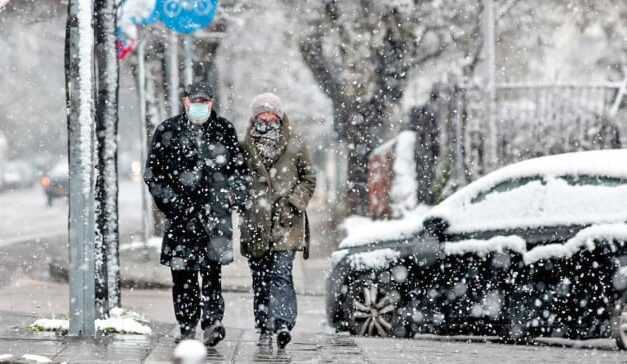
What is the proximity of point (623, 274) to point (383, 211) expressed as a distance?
13.0 m

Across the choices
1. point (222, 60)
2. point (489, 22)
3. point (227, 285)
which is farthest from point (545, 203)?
point (222, 60)

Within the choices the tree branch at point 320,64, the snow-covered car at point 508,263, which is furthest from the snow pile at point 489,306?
the tree branch at point 320,64

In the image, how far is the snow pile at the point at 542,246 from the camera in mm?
9227

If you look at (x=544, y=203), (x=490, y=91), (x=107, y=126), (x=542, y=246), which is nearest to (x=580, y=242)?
(x=542, y=246)

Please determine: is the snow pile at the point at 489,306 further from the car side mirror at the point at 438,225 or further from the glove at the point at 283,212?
the glove at the point at 283,212

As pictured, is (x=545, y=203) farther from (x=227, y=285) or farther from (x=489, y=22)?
(x=489, y=22)

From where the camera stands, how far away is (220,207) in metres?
8.09

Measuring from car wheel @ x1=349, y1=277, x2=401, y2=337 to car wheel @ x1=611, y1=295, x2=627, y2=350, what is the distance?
1698 millimetres

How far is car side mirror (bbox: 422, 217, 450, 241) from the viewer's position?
9914 mm

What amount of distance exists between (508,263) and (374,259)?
113cm

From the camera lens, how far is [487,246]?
967 centimetres

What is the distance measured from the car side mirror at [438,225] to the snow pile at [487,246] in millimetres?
112

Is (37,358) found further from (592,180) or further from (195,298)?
(592,180)

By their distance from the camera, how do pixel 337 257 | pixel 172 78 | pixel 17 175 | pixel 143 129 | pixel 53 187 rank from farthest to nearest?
pixel 17 175
pixel 53 187
pixel 143 129
pixel 172 78
pixel 337 257
